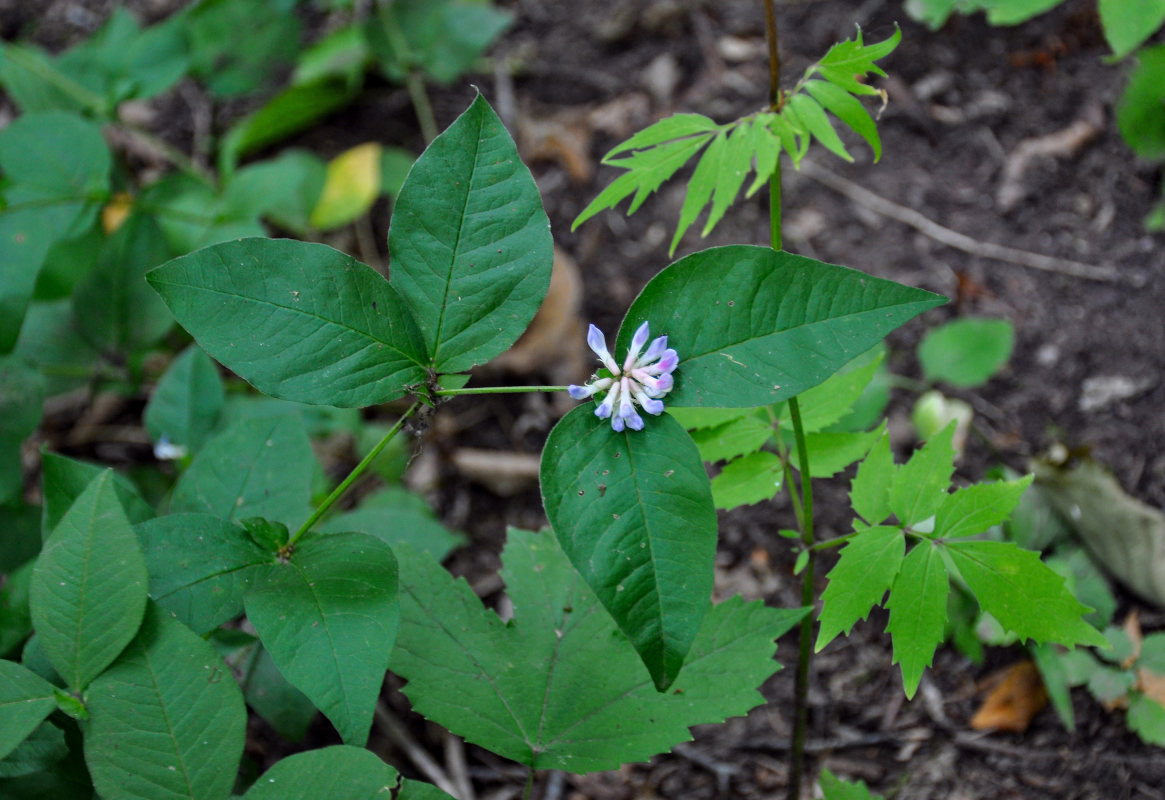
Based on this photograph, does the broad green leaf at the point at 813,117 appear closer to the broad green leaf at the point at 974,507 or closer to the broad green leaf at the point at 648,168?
the broad green leaf at the point at 648,168

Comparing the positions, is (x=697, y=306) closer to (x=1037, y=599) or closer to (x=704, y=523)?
(x=704, y=523)

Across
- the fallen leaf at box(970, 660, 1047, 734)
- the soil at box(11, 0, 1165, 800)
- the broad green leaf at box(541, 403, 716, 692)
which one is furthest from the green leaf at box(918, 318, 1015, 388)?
the broad green leaf at box(541, 403, 716, 692)

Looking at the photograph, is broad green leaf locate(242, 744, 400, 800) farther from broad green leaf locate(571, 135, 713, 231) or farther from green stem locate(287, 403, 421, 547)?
broad green leaf locate(571, 135, 713, 231)

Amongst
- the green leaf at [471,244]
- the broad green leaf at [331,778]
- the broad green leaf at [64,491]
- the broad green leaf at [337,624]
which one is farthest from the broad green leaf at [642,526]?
the broad green leaf at [64,491]

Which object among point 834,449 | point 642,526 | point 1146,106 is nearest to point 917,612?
point 834,449

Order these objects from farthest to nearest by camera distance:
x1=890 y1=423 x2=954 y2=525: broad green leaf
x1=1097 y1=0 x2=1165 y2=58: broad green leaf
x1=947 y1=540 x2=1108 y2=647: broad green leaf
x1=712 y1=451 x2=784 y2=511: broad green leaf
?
x1=1097 y1=0 x2=1165 y2=58: broad green leaf, x1=712 y1=451 x2=784 y2=511: broad green leaf, x1=890 y1=423 x2=954 y2=525: broad green leaf, x1=947 y1=540 x2=1108 y2=647: broad green leaf

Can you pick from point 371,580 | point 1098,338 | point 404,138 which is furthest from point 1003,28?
point 371,580
